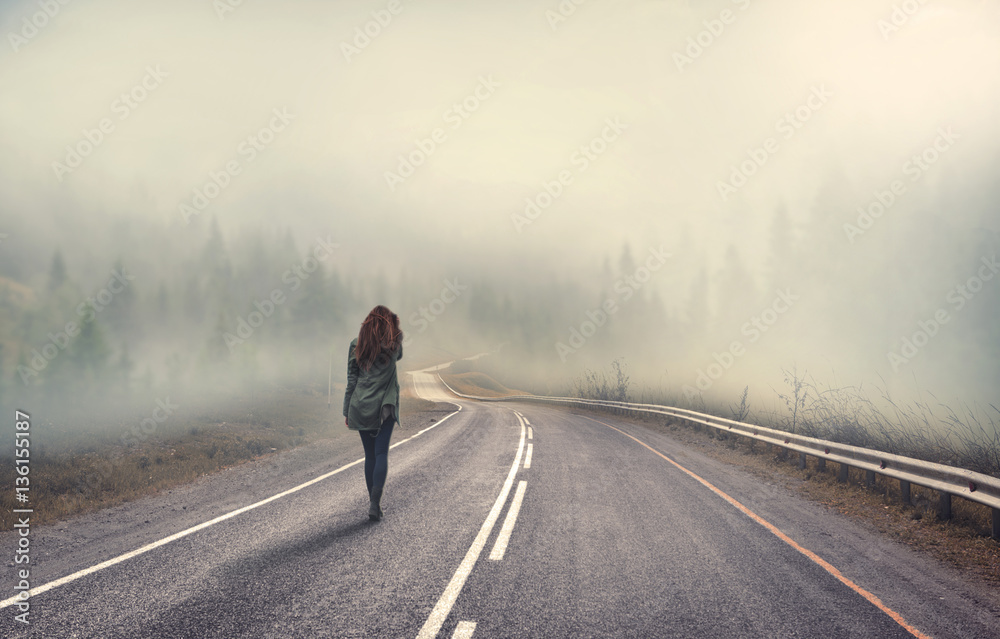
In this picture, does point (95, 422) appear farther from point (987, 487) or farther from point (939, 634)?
point (987, 487)

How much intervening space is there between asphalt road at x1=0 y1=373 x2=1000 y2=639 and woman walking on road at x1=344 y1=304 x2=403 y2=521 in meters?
0.61

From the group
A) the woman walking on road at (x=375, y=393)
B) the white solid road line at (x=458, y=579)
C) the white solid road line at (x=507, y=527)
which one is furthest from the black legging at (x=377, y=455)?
the white solid road line at (x=507, y=527)

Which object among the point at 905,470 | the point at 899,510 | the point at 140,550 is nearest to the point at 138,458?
the point at 140,550

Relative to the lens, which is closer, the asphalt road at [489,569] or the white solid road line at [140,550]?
the asphalt road at [489,569]

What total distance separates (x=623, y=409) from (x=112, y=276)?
50.2 metres

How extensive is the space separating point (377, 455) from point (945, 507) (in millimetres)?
7198

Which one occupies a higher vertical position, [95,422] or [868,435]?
[868,435]

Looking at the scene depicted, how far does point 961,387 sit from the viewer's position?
41562 mm

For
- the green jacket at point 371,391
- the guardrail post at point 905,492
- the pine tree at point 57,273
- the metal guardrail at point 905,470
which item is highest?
the pine tree at point 57,273

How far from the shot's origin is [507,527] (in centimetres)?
514

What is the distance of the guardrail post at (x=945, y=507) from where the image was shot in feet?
18.3

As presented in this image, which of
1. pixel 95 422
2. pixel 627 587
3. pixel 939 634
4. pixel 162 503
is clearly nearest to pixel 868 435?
pixel 939 634

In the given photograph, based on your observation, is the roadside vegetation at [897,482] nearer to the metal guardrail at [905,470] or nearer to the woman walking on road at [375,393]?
the metal guardrail at [905,470]

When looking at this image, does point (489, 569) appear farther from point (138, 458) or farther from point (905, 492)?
point (138, 458)
